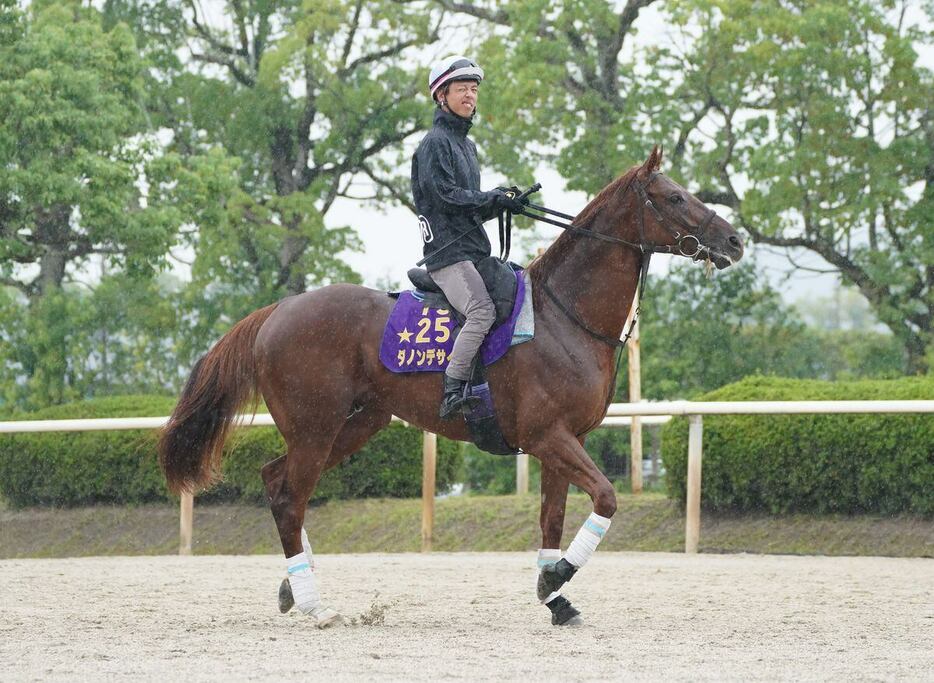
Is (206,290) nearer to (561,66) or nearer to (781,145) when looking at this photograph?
(561,66)

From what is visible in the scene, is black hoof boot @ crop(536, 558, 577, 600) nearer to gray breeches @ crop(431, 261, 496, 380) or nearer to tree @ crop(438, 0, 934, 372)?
gray breeches @ crop(431, 261, 496, 380)

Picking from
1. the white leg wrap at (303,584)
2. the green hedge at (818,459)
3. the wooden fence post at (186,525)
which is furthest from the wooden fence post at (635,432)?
the white leg wrap at (303,584)

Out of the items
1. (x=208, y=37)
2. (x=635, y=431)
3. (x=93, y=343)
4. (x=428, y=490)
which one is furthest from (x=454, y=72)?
(x=208, y=37)

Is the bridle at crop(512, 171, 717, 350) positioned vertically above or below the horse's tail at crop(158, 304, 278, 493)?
above

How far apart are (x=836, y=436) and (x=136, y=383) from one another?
12855mm

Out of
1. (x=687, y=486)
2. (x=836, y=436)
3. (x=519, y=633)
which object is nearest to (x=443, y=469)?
(x=687, y=486)

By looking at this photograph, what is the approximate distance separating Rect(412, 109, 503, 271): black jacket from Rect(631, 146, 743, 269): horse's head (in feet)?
2.43

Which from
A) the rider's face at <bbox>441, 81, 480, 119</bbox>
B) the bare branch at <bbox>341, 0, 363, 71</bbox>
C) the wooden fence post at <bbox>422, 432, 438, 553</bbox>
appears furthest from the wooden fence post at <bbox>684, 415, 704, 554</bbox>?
the bare branch at <bbox>341, 0, 363, 71</bbox>

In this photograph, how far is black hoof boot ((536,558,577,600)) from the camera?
19.7 feet

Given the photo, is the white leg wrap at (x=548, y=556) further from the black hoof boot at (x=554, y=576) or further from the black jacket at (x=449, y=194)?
the black jacket at (x=449, y=194)

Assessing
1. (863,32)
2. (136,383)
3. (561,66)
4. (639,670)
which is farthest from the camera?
(136,383)

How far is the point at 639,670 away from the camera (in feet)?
15.5

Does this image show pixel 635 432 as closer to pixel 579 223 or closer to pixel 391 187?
pixel 579 223

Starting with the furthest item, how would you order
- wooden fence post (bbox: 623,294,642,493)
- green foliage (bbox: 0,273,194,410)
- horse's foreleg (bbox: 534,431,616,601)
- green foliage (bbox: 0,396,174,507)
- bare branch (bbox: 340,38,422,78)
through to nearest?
bare branch (bbox: 340,38,422,78) < green foliage (bbox: 0,273,194,410) < green foliage (bbox: 0,396,174,507) < wooden fence post (bbox: 623,294,642,493) < horse's foreleg (bbox: 534,431,616,601)
